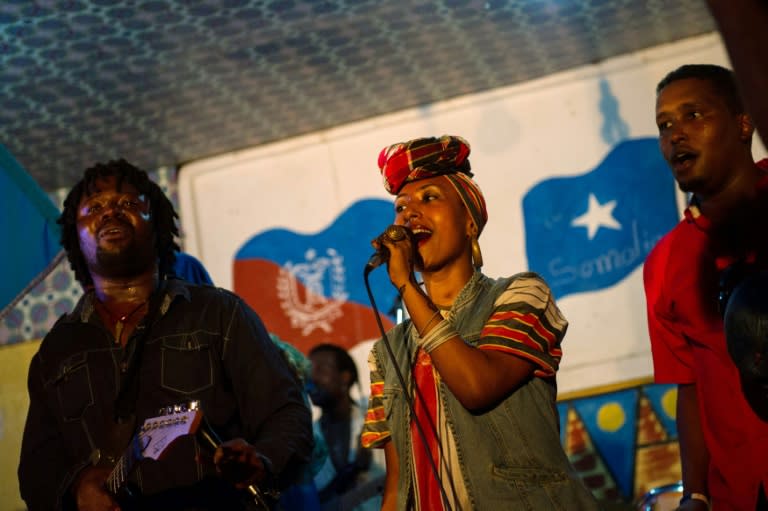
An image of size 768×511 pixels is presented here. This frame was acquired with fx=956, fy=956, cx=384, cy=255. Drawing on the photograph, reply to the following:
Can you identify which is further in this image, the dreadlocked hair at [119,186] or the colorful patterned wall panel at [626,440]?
the colorful patterned wall panel at [626,440]

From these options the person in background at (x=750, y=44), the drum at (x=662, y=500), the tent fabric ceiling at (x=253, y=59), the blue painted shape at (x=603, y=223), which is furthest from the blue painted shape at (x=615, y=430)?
the person in background at (x=750, y=44)

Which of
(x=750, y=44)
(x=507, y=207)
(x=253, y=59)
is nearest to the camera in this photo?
(x=750, y=44)

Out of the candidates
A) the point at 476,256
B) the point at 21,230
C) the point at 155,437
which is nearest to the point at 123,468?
the point at 155,437

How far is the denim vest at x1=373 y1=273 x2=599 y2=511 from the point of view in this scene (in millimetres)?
2465

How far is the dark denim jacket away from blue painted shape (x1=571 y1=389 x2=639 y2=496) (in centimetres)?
326

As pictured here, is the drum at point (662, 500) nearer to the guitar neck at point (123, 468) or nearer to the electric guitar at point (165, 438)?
the electric guitar at point (165, 438)

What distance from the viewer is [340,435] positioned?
6.51 metres

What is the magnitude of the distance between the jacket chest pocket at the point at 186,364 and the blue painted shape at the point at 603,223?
3.47 metres

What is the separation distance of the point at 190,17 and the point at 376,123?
199cm

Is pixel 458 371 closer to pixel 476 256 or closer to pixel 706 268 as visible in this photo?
pixel 476 256

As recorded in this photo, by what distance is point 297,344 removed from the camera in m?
6.84

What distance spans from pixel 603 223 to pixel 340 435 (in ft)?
7.43

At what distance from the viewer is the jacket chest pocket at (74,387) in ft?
10.4

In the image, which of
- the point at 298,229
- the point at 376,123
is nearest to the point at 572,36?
the point at 376,123
